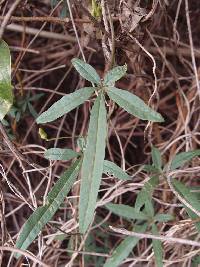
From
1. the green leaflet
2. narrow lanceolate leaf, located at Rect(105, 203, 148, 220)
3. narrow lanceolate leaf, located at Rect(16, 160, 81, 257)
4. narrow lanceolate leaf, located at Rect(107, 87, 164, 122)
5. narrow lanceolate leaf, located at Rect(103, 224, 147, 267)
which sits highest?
narrow lanceolate leaf, located at Rect(107, 87, 164, 122)

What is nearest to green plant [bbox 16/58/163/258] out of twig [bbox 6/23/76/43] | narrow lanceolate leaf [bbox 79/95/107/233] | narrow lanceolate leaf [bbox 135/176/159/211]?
narrow lanceolate leaf [bbox 79/95/107/233]

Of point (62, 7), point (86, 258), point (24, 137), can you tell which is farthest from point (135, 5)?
point (86, 258)

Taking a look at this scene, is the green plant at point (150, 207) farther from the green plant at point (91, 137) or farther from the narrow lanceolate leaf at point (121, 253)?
the green plant at point (91, 137)

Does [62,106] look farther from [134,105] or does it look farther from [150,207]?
[150,207]

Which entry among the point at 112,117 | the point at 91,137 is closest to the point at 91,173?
the point at 91,137

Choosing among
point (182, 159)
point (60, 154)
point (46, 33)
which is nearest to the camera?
point (60, 154)

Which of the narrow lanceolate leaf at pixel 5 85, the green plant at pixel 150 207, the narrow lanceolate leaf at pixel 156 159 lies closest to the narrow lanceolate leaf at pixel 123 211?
the green plant at pixel 150 207

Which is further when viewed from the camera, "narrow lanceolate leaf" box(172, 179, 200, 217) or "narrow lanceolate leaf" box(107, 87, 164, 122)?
"narrow lanceolate leaf" box(172, 179, 200, 217)

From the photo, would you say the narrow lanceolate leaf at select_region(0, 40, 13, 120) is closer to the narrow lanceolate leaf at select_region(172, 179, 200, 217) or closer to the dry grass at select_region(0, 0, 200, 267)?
the dry grass at select_region(0, 0, 200, 267)
